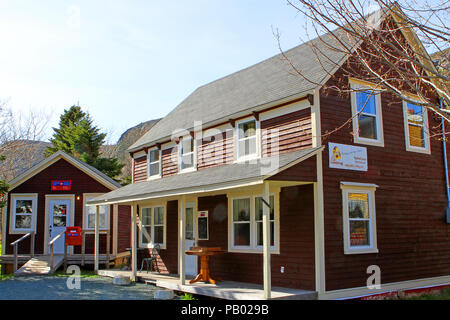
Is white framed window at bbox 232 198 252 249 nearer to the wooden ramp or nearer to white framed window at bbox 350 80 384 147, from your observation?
white framed window at bbox 350 80 384 147

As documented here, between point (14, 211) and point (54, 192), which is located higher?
point (54, 192)

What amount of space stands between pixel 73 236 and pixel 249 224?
8605 millimetres

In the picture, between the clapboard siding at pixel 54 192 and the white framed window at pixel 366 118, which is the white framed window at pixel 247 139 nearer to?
the white framed window at pixel 366 118

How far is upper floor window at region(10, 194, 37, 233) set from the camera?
19938mm

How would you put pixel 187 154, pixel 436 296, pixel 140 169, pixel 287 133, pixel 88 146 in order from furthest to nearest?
pixel 88 146 → pixel 140 169 → pixel 187 154 → pixel 436 296 → pixel 287 133

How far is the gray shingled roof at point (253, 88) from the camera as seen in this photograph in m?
12.2

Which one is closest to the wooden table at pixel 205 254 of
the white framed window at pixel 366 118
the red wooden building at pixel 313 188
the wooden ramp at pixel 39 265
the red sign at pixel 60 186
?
the red wooden building at pixel 313 188

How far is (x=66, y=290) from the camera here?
1305cm

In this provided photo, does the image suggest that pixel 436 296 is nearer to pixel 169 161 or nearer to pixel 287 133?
pixel 287 133

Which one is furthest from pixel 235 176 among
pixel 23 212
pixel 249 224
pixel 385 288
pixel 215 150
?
pixel 23 212

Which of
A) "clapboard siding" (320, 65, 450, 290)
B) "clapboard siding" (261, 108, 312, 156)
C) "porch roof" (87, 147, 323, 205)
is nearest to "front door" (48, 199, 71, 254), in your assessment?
"porch roof" (87, 147, 323, 205)

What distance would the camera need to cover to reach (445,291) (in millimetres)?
12922

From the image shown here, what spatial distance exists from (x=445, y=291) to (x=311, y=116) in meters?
6.36

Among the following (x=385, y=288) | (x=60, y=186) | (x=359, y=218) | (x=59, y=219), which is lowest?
(x=385, y=288)
